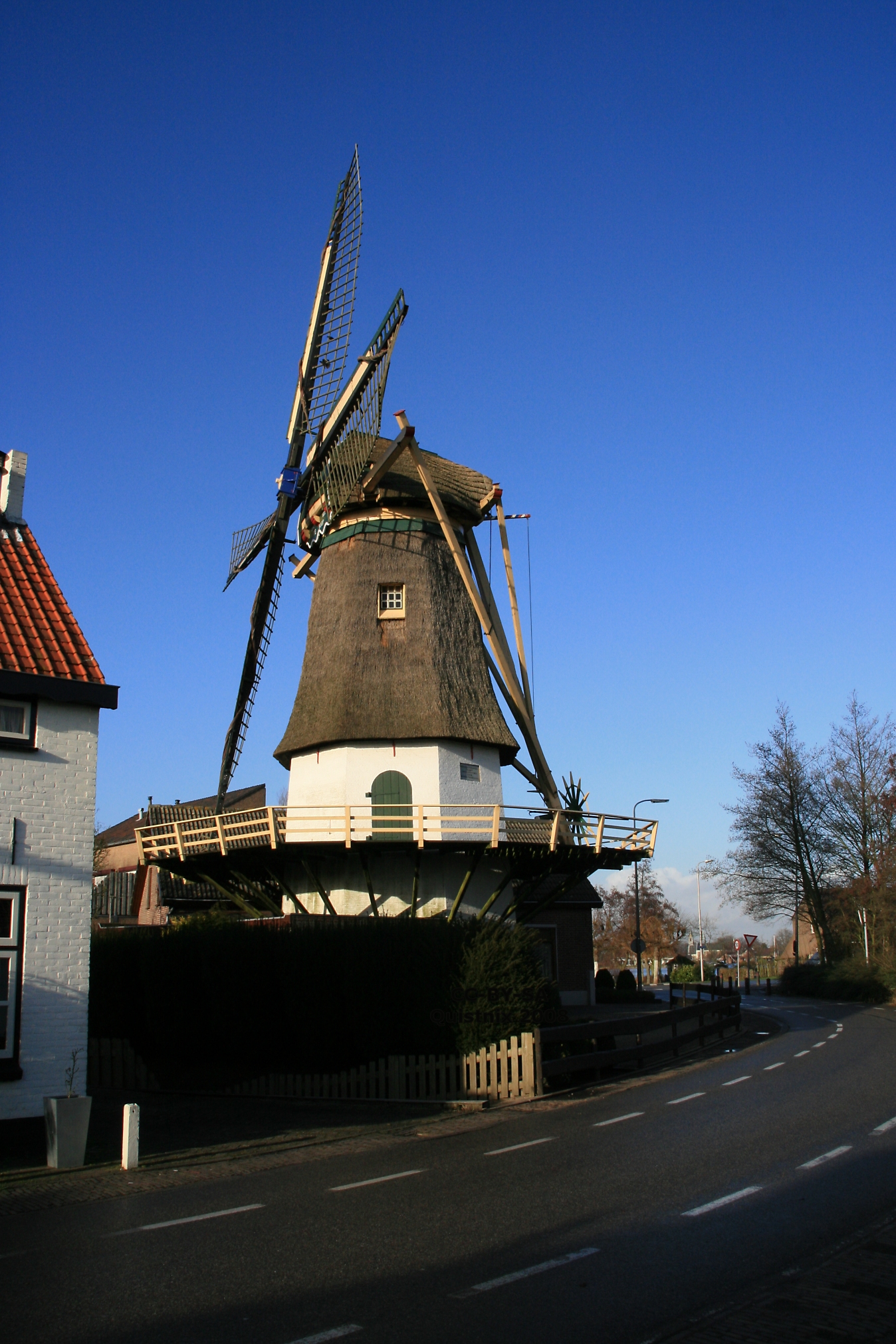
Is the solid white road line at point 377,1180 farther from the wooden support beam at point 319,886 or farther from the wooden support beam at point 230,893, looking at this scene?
the wooden support beam at point 230,893

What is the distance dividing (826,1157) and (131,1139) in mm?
7026

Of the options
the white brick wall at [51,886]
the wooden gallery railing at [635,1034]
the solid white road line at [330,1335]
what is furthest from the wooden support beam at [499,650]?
the solid white road line at [330,1335]

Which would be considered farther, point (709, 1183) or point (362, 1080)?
point (362, 1080)

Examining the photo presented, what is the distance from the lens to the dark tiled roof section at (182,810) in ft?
90.7

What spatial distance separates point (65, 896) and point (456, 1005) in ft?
23.6

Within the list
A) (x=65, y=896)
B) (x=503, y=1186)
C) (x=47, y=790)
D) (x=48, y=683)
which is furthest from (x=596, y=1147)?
(x=48, y=683)

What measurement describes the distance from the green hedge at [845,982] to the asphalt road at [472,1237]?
101 ft

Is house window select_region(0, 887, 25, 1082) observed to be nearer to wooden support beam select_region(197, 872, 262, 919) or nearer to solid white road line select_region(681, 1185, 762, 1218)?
solid white road line select_region(681, 1185, 762, 1218)

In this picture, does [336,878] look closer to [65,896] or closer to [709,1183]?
[65,896]

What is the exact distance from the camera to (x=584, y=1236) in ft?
23.9

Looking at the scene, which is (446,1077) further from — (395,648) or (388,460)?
(388,460)

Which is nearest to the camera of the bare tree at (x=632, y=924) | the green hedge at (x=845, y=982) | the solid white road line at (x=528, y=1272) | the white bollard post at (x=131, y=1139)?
the solid white road line at (x=528, y=1272)

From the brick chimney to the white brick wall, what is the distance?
3906mm

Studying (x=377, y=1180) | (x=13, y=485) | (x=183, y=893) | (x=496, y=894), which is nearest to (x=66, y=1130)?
(x=377, y=1180)
